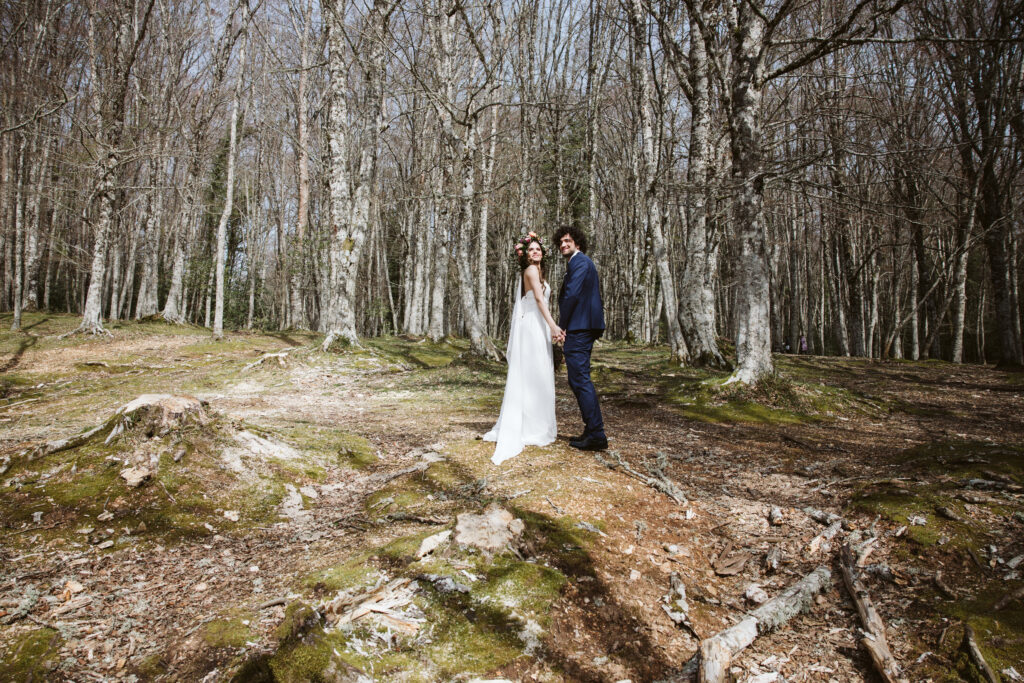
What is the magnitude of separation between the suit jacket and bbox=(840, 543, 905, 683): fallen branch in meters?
2.85

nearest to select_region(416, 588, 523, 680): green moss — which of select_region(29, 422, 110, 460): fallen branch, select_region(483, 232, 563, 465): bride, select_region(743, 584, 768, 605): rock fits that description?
select_region(743, 584, 768, 605): rock

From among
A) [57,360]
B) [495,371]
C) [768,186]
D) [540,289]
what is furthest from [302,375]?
[768,186]

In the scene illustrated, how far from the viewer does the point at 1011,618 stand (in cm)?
222

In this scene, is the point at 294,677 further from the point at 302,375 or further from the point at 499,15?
the point at 499,15

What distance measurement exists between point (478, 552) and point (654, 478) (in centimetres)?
204

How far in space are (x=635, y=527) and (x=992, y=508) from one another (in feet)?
7.36

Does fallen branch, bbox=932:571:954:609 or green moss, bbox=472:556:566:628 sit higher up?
fallen branch, bbox=932:571:954:609

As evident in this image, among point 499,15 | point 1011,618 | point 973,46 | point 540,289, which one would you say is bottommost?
point 1011,618

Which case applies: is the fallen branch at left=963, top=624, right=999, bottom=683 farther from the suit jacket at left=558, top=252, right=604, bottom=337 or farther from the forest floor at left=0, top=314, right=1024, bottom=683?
the suit jacket at left=558, top=252, right=604, bottom=337

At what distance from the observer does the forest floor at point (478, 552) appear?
7.73 ft

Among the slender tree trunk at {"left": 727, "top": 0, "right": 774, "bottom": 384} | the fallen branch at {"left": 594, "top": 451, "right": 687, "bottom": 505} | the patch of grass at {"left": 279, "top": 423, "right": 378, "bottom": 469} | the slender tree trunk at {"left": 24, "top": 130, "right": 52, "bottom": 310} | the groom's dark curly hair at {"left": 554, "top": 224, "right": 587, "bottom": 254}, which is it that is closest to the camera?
the fallen branch at {"left": 594, "top": 451, "right": 687, "bottom": 505}

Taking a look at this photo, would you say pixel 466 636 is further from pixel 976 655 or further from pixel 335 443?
pixel 335 443

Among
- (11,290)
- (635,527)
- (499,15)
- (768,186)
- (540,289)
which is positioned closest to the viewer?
(635,527)

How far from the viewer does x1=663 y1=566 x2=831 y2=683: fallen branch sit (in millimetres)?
2234
